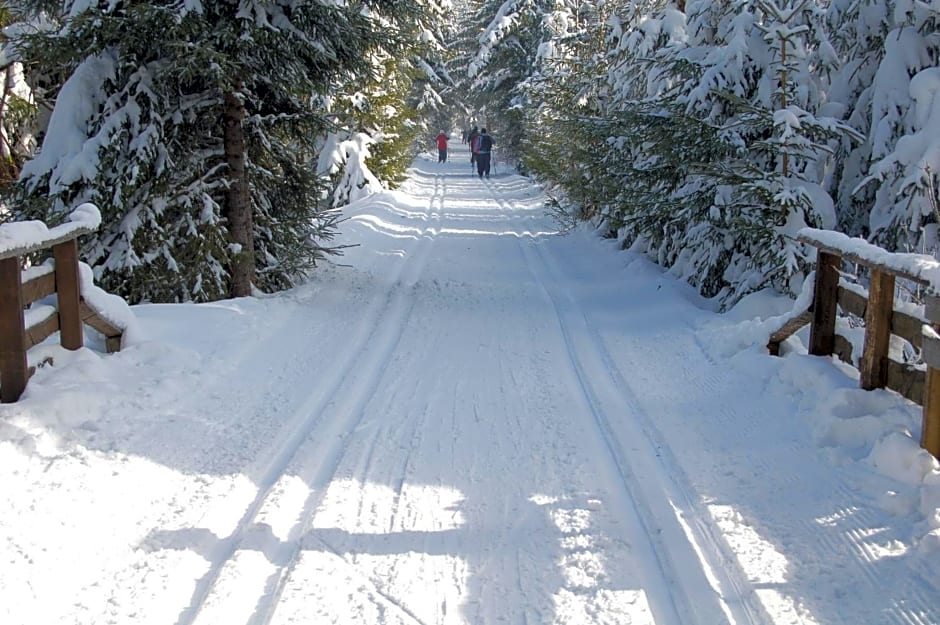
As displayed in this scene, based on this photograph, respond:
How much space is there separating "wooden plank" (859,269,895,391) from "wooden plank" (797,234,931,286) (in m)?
0.10

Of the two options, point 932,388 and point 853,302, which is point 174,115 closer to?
point 853,302

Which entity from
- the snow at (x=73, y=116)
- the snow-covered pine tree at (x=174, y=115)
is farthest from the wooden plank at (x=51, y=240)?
the snow at (x=73, y=116)

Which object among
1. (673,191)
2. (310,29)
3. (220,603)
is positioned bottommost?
(220,603)

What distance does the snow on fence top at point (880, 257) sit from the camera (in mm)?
4766

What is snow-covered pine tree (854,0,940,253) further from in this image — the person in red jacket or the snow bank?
the person in red jacket

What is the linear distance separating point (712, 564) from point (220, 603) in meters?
2.40

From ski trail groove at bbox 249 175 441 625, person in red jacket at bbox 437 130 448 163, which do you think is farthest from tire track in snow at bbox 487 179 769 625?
person in red jacket at bbox 437 130 448 163

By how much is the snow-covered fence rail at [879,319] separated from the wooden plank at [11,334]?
18.9 feet

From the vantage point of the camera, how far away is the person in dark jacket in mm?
37594

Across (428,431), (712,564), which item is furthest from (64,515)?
(712,564)

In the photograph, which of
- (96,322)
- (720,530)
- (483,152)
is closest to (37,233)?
(96,322)

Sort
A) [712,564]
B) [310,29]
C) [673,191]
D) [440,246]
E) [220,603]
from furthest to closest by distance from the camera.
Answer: [440,246] → [673,191] → [310,29] → [712,564] → [220,603]

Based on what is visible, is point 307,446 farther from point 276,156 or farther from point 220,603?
point 276,156

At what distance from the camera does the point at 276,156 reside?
10883mm
